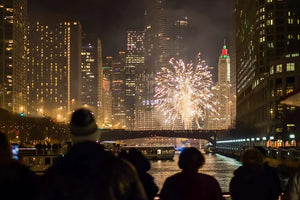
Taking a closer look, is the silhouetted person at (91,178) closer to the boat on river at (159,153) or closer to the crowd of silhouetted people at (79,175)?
the crowd of silhouetted people at (79,175)

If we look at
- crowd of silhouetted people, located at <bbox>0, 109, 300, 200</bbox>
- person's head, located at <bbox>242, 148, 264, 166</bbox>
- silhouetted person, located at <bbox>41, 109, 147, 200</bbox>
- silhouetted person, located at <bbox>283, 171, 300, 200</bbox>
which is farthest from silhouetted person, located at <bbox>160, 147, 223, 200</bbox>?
silhouetted person, located at <bbox>41, 109, 147, 200</bbox>

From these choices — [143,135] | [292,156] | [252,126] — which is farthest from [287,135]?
[292,156]

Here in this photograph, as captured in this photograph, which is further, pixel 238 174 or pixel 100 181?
pixel 238 174

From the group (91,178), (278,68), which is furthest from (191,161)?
(278,68)

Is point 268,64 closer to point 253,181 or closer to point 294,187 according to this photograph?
point 253,181

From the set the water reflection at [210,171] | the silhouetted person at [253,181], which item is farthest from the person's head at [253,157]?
the water reflection at [210,171]

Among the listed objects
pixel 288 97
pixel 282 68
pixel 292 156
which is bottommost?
pixel 292 156

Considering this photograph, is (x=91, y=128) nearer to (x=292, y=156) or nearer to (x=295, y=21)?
(x=292, y=156)
